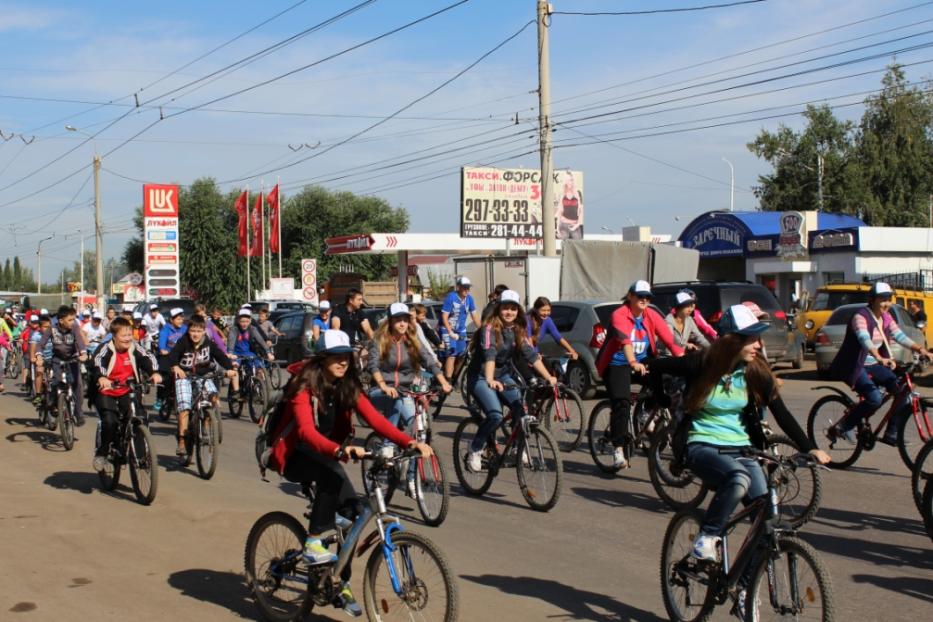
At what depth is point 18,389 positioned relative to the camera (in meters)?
25.5

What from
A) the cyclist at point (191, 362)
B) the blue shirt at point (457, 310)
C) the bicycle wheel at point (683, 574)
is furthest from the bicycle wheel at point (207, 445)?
the blue shirt at point (457, 310)

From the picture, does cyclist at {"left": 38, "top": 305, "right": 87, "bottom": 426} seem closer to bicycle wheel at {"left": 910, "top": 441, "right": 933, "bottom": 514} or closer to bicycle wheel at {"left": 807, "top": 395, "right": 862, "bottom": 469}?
bicycle wheel at {"left": 807, "top": 395, "right": 862, "bottom": 469}

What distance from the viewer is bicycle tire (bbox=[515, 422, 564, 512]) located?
916 cm

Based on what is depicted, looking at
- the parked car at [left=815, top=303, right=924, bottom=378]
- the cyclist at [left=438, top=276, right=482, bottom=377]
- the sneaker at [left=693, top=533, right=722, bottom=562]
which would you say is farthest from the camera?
the parked car at [left=815, top=303, right=924, bottom=378]

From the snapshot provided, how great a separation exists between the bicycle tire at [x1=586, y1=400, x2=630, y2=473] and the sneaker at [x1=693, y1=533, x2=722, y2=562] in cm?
548

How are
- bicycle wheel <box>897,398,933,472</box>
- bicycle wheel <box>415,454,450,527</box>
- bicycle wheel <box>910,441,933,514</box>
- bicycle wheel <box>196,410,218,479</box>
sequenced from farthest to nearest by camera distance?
bicycle wheel <box>196,410,218,479</box> < bicycle wheel <box>897,398,933,472</box> < bicycle wheel <box>415,454,450,527</box> < bicycle wheel <box>910,441,933,514</box>

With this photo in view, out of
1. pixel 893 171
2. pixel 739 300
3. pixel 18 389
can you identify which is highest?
pixel 893 171

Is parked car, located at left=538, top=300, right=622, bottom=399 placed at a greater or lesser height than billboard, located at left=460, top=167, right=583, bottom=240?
lesser

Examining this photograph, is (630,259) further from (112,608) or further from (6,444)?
(112,608)

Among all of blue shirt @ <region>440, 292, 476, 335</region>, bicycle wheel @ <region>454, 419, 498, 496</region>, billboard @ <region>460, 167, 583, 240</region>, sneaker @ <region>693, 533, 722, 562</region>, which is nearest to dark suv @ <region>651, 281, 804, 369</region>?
blue shirt @ <region>440, 292, 476, 335</region>

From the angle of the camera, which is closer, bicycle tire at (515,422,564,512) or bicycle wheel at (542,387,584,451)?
bicycle tire at (515,422,564,512)

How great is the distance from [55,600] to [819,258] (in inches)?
1393

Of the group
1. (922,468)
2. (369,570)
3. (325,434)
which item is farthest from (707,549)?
(922,468)

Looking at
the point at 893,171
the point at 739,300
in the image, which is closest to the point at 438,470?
the point at 739,300
